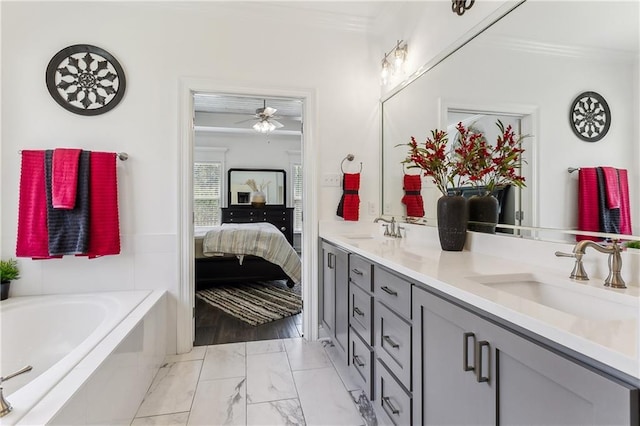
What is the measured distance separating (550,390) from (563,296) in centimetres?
51

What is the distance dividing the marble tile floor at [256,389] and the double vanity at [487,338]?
0.73 feet

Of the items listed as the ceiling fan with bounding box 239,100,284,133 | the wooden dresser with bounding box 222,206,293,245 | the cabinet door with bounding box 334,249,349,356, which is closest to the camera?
the cabinet door with bounding box 334,249,349,356

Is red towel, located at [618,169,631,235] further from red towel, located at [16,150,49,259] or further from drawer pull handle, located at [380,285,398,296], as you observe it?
red towel, located at [16,150,49,259]

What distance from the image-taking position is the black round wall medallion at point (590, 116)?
1163 mm

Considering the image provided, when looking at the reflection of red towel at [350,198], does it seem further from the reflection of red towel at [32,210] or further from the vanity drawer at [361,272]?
the reflection of red towel at [32,210]

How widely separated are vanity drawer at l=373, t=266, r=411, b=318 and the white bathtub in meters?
1.24

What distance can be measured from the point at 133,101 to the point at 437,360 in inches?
100

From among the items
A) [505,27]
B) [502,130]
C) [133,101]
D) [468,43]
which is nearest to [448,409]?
[502,130]

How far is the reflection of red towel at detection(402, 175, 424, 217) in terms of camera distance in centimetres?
235

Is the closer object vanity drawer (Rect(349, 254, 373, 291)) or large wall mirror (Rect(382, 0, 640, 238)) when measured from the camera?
large wall mirror (Rect(382, 0, 640, 238))

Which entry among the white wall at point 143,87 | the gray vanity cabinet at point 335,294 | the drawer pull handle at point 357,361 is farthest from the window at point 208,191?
the drawer pull handle at point 357,361

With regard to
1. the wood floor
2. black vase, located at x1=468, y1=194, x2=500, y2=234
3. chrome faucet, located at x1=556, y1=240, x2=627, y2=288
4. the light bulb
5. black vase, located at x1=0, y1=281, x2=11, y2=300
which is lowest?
the wood floor

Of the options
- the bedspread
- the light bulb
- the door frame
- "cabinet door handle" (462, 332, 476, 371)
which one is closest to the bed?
the bedspread

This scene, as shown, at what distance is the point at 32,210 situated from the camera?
221 cm
